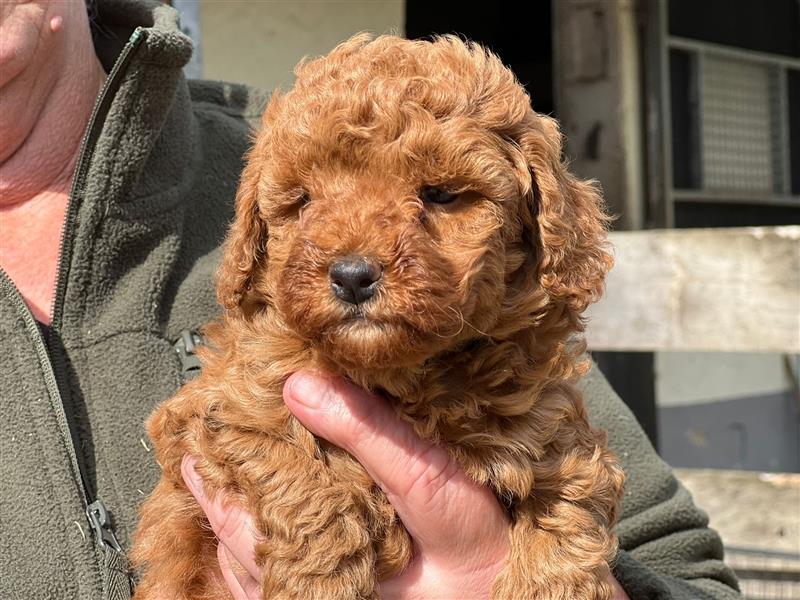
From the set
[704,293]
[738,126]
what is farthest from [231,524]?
[738,126]

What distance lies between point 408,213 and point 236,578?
3.42ft

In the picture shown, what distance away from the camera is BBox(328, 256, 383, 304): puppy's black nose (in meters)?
2.04

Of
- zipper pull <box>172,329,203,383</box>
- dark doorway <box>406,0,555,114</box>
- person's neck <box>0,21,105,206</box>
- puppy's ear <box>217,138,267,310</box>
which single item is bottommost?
zipper pull <box>172,329,203,383</box>

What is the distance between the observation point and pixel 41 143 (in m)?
2.86

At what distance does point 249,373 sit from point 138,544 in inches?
20.9

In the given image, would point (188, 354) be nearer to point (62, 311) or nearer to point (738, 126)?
point (62, 311)

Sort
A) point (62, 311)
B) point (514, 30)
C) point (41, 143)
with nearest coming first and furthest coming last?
point (62, 311), point (41, 143), point (514, 30)

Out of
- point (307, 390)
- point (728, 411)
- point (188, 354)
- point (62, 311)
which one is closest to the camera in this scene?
point (307, 390)

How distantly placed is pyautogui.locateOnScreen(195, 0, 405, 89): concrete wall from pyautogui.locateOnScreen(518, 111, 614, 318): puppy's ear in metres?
4.24

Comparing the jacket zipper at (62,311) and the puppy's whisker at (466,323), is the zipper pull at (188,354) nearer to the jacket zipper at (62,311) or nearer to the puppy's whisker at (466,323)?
the jacket zipper at (62,311)

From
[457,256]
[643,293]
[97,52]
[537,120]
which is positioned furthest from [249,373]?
[643,293]

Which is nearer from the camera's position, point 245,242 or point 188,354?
point 245,242

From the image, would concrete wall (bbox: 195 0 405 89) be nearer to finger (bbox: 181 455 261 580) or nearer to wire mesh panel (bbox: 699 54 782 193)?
wire mesh panel (bbox: 699 54 782 193)

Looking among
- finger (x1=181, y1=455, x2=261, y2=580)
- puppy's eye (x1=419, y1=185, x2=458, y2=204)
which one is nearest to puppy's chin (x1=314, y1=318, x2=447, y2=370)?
puppy's eye (x1=419, y1=185, x2=458, y2=204)
